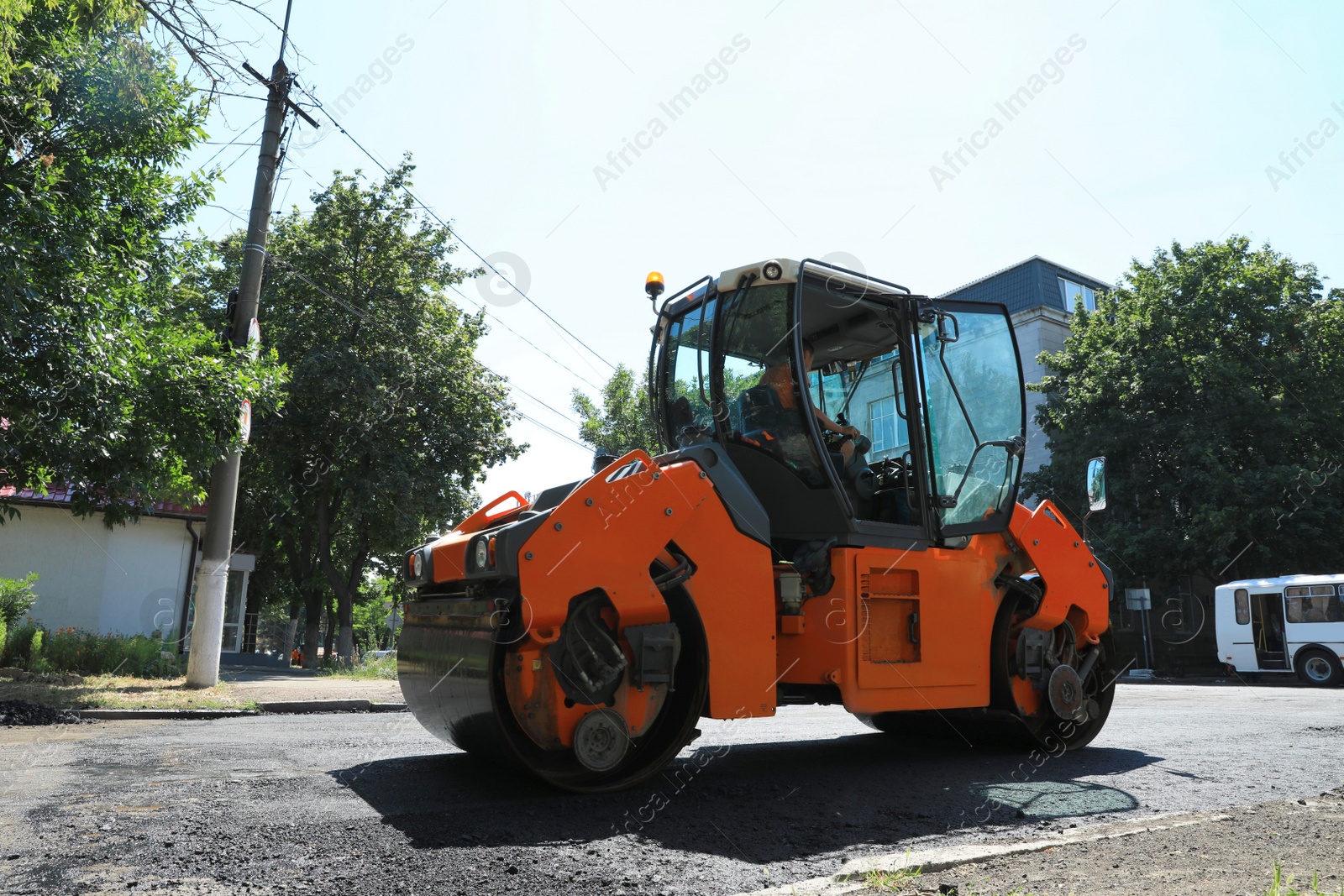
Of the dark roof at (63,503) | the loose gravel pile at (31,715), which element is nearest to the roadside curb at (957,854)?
the loose gravel pile at (31,715)

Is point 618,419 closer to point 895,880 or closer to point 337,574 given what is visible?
point 337,574

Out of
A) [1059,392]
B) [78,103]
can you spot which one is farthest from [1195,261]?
[78,103]

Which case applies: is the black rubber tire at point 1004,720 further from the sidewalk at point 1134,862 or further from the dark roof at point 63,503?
the dark roof at point 63,503

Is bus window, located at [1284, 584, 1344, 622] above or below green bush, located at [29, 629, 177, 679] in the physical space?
above

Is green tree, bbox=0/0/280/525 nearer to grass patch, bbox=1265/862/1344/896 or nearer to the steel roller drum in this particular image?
the steel roller drum

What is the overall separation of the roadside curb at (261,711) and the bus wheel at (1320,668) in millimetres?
21001

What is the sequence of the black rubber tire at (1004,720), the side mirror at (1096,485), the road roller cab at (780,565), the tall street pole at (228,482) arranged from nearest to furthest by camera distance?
the road roller cab at (780,565)
the side mirror at (1096,485)
the black rubber tire at (1004,720)
the tall street pole at (228,482)

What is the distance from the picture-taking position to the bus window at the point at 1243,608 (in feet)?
76.2

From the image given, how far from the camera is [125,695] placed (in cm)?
1051

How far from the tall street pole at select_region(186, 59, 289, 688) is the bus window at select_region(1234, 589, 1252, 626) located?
76.1ft

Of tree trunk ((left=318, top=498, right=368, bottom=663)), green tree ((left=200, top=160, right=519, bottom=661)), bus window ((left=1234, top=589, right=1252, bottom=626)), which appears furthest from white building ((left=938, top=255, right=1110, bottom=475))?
tree trunk ((left=318, top=498, right=368, bottom=663))

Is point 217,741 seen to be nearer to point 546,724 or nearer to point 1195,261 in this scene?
point 546,724

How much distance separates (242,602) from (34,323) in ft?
59.6

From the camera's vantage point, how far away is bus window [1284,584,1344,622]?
70.0 ft
